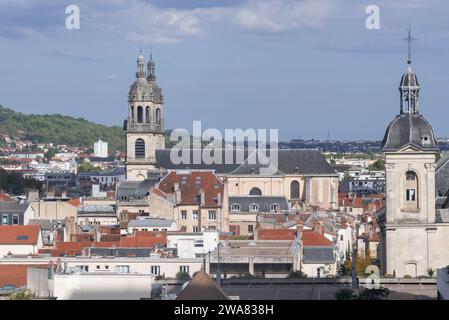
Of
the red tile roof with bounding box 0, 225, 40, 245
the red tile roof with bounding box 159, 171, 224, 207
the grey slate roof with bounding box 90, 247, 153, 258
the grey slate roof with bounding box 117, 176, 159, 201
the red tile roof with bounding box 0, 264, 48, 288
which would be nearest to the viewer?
the red tile roof with bounding box 0, 264, 48, 288

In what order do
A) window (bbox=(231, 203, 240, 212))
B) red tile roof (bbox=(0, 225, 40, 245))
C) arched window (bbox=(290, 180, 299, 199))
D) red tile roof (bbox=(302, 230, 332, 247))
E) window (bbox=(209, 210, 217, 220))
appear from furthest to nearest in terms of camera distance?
arched window (bbox=(290, 180, 299, 199)) < window (bbox=(231, 203, 240, 212)) < window (bbox=(209, 210, 217, 220)) < red tile roof (bbox=(302, 230, 332, 247)) < red tile roof (bbox=(0, 225, 40, 245))

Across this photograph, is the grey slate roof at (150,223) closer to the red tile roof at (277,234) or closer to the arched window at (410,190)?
the red tile roof at (277,234)

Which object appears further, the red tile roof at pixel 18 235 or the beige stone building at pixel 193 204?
the beige stone building at pixel 193 204

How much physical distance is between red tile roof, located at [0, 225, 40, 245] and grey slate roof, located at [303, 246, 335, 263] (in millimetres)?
10565

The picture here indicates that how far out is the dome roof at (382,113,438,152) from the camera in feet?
156

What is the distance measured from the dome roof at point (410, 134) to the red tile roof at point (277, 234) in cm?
881

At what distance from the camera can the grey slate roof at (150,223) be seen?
67.1 m

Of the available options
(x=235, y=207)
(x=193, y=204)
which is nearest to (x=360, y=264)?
(x=193, y=204)

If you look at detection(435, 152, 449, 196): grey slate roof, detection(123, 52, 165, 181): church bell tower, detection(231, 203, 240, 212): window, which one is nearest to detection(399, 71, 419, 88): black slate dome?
detection(435, 152, 449, 196): grey slate roof

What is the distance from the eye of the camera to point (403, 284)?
37.2 m

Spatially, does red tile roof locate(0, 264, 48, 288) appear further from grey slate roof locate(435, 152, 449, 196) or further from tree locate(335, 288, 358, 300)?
grey slate roof locate(435, 152, 449, 196)

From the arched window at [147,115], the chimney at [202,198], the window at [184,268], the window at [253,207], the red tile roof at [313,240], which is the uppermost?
the arched window at [147,115]

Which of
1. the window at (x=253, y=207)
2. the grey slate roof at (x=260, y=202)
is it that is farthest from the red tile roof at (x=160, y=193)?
the window at (x=253, y=207)

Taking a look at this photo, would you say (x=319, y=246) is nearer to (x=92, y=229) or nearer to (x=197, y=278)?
(x=92, y=229)
